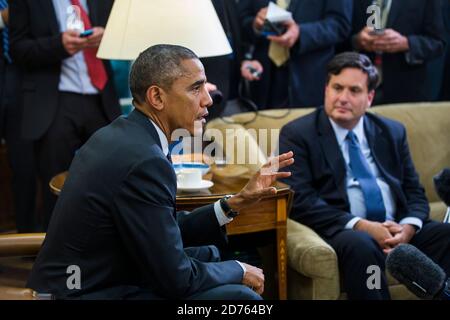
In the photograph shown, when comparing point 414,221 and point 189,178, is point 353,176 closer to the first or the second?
point 414,221

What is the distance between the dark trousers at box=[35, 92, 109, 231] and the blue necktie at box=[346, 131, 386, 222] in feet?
3.76

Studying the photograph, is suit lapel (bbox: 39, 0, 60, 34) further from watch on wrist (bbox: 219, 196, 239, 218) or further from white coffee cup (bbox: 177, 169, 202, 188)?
watch on wrist (bbox: 219, 196, 239, 218)

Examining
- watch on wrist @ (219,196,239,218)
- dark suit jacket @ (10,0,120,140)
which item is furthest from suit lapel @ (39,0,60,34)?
watch on wrist @ (219,196,239,218)

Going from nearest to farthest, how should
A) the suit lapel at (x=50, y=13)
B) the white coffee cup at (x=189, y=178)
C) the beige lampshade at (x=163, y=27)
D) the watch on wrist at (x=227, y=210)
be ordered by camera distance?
the watch on wrist at (x=227, y=210) < the beige lampshade at (x=163, y=27) < the white coffee cup at (x=189, y=178) < the suit lapel at (x=50, y=13)

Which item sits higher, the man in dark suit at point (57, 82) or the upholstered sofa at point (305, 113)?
the man in dark suit at point (57, 82)

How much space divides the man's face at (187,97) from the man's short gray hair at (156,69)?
17 millimetres

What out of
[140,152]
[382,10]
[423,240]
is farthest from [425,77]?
[140,152]

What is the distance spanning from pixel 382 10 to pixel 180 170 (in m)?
1.57

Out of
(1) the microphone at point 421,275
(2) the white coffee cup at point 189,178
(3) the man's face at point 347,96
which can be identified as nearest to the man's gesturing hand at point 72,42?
(2) the white coffee cup at point 189,178

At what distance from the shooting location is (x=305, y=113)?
11.5 feet

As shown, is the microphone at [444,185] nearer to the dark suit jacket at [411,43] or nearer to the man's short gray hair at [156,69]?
the man's short gray hair at [156,69]

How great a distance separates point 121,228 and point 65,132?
5.25 ft

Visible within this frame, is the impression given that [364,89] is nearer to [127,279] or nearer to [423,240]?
[423,240]

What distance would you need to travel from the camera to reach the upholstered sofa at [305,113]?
2719 mm
